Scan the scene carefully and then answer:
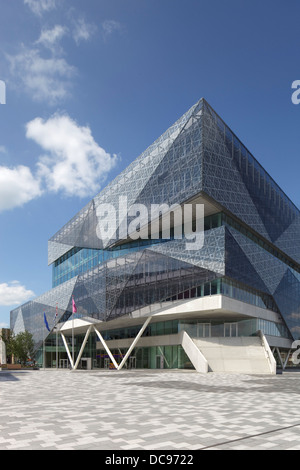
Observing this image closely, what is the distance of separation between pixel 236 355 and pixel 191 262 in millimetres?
10864

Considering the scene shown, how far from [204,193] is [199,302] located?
1143cm

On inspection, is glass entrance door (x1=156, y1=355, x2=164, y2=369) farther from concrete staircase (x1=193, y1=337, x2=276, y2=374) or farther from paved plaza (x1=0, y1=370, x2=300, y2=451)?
paved plaza (x1=0, y1=370, x2=300, y2=451)

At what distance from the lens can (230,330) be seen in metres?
50.0

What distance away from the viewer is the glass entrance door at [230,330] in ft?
163

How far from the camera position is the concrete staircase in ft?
145

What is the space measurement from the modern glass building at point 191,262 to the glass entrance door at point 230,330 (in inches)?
5.3

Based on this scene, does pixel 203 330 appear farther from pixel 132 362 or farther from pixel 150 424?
pixel 150 424

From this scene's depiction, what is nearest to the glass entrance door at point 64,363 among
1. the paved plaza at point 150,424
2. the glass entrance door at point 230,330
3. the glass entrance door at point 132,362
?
the glass entrance door at point 132,362

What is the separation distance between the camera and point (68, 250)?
78875 mm

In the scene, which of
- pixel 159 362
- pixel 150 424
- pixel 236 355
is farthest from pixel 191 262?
pixel 150 424

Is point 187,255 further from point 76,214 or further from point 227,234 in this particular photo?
point 76,214

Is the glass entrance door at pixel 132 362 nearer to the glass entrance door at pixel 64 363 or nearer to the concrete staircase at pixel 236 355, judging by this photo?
the concrete staircase at pixel 236 355

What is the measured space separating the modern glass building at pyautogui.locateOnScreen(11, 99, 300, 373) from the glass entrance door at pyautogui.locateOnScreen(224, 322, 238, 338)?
136 mm
